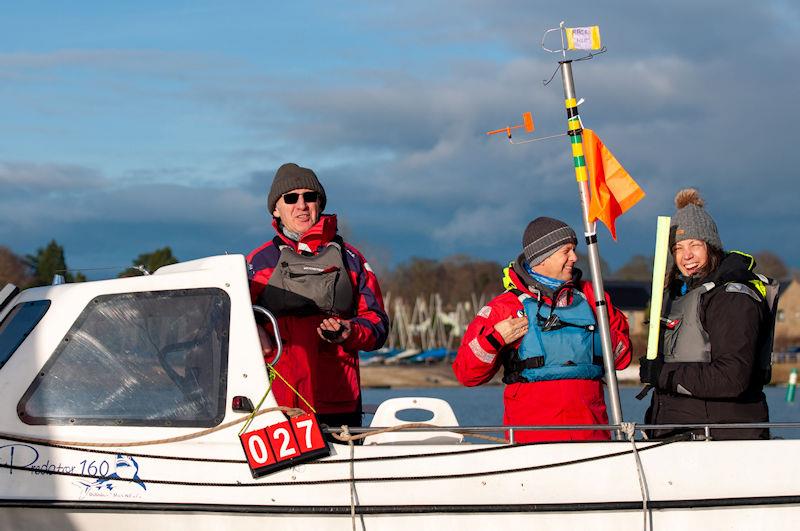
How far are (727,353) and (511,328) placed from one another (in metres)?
1.05

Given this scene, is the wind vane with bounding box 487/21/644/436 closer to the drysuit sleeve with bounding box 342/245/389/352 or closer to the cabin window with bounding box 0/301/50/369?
the drysuit sleeve with bounding box 342/245/389/352

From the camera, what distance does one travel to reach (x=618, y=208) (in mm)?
6215

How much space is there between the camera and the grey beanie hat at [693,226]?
6.05 meters

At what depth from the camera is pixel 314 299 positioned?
19.6ft

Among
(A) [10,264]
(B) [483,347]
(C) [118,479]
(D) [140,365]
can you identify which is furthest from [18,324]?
(A) [10,264]

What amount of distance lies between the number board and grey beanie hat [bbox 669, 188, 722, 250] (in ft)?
7.13

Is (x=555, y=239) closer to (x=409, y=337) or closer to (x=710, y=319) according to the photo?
(x=710, y=319)

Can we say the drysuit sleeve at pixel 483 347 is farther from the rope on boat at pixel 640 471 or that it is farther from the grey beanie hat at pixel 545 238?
the rope on boat at pixel 640 471

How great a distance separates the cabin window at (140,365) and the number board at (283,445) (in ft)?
0.77

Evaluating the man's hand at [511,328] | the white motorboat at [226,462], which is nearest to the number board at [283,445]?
the white motorboat at [226,462]

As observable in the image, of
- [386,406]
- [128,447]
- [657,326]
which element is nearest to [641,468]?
[657,326]

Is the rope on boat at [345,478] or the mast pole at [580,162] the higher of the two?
the mast pole at [580,162]

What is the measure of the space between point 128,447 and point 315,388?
1154 mm

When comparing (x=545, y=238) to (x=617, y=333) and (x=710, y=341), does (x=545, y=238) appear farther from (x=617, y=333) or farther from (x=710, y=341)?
(x=710, y=341)
